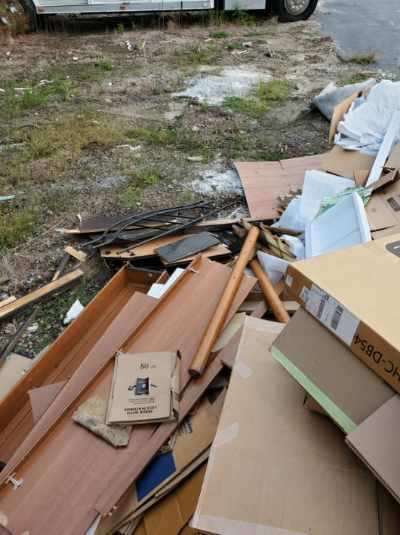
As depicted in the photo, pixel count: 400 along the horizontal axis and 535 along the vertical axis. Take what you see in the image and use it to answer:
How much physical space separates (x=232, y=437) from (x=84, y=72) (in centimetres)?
575

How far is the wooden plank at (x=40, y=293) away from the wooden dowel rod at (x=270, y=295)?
3.73 ft

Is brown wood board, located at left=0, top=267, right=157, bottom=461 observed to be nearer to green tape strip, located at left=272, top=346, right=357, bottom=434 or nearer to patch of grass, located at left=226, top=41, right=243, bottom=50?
green tape strip, located at left=272, top=346, right=357, bottom=434

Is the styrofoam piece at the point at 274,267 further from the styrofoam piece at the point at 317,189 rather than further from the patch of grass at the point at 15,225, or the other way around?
the patch of grass at the point at 15,225

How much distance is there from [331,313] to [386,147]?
2309 millimetres

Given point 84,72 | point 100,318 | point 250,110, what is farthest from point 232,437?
point 84,72

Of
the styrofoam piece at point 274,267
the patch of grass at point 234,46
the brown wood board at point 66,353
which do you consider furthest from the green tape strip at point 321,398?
the patch of grass at point 234,46

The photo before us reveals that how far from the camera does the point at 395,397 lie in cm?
113

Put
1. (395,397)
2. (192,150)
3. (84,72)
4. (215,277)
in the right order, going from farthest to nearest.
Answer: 1. (84,72)
2. (192,150)
3. (215,277)
4. (395,397)

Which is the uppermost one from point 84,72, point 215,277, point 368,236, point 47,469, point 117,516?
point 84,72

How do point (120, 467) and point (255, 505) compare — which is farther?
point (120, 467)

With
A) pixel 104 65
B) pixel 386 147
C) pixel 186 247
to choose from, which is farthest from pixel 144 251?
pixel 104 65

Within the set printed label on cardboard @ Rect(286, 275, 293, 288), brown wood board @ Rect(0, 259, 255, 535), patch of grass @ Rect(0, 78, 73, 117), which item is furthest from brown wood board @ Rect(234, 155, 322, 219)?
patch of grass @ Rect(0, 78, 73, 117)

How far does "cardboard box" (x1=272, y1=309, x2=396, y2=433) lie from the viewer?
117 centimetres

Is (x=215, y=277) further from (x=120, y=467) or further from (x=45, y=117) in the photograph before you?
(x=45, y=117)
